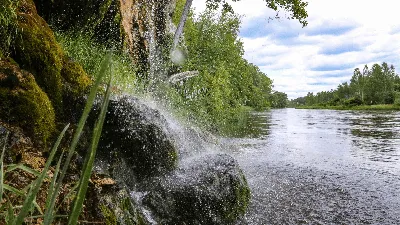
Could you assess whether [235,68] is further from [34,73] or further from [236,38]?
[34,73]

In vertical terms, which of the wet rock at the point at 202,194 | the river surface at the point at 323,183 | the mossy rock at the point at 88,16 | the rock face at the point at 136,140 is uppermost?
the mossy rock at the point at 88,16

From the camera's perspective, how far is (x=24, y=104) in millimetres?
3885

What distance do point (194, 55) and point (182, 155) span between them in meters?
16.2

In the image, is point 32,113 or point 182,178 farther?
point 182,178

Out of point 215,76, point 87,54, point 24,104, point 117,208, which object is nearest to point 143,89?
point 87,54

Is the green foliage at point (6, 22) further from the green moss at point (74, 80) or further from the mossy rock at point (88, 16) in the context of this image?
the mossy rock at point (88, 16)

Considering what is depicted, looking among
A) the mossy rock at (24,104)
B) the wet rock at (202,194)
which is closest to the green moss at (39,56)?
the mossy rock at (24,104)

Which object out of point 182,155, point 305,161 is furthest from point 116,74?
point 305,161

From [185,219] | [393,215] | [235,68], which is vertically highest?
[235,68]

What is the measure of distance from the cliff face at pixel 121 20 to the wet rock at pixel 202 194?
2815 mm

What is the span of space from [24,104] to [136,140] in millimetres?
2064

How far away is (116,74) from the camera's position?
8297 millimetres

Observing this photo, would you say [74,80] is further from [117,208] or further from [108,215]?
[108,215]

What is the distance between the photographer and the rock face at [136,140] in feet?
17.8
